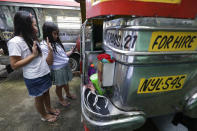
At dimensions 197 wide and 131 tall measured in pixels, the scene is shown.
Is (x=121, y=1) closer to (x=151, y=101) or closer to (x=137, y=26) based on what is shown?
(x=137, y=26)

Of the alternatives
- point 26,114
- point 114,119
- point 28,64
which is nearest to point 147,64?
point 114,119

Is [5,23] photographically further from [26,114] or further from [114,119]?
[114,119]

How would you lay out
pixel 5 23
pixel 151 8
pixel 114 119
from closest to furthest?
pixel 151 8
pixel 114 119
pixel 5 23

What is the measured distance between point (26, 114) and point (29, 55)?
1494 mm

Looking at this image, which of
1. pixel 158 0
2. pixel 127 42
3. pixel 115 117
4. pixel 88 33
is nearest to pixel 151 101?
pixel 115 117

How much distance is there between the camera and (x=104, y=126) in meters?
0.86

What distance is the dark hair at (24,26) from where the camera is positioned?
50.7 inches

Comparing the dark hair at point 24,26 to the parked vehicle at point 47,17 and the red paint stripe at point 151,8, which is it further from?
the parked vehicle at point 47,17

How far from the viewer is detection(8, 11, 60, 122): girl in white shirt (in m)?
1.28

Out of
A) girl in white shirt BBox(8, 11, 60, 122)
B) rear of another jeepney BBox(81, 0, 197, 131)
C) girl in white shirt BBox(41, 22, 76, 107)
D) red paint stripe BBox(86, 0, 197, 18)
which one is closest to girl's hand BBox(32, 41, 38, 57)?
girl in white shirt BBox(8, 11, 60, 122)

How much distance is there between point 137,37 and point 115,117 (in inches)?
26.8

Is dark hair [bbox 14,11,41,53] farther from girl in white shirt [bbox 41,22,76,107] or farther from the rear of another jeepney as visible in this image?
the rear of another jeepney

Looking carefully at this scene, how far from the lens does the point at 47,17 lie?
137 inches

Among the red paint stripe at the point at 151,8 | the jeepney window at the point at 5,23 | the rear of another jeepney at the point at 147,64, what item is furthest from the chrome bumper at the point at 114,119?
the jeepney window at the point at 5,23
